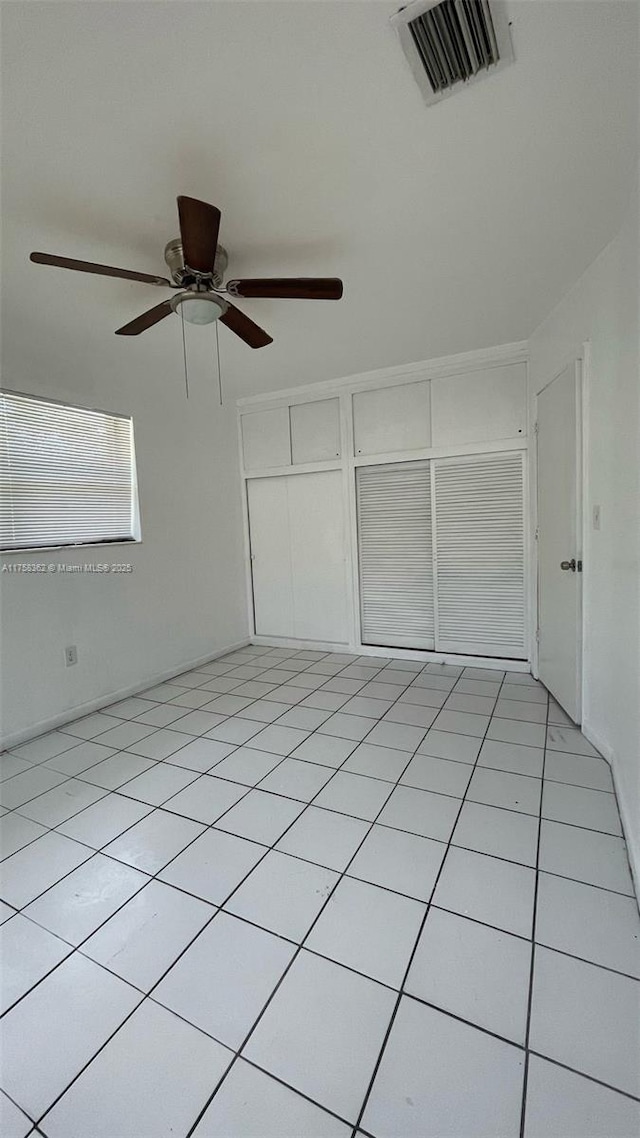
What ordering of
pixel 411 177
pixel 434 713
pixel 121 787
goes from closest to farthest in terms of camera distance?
pixel 411 177 → pixel 121 787 → pixel 434 713

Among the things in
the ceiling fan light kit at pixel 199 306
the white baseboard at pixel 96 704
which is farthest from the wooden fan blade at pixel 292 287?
the white baseboard at pixel 96 704

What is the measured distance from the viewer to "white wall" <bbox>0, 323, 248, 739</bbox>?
2838 millimetres

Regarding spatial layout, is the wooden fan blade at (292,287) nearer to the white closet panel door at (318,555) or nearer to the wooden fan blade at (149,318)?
the wooden fan blade at (149,318)

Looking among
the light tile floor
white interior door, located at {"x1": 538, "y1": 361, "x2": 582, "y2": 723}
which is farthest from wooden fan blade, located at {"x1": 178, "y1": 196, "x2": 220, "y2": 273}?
the light tile floor

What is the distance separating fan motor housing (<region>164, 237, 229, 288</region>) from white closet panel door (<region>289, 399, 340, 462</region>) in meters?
2.20

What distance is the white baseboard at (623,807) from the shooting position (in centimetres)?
157

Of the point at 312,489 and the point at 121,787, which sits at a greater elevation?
the point at 312,489

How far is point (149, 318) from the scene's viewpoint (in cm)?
205

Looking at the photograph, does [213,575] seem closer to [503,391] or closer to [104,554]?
[104,554]

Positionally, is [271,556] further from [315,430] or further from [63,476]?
[63,476]

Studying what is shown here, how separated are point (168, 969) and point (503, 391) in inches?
152

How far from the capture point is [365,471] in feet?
13.5

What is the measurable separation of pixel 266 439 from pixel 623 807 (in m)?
3.96

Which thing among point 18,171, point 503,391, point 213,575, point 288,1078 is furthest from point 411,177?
point 213,575
